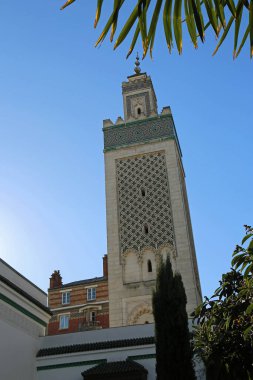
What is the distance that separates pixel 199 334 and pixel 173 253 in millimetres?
10253

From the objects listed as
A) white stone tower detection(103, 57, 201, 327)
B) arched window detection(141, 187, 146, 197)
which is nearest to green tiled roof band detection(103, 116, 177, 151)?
white stone tower detection(103, 57, 201, 327)

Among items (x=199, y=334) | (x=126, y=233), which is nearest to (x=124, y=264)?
(x=126, y=233)

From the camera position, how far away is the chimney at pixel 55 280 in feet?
83.8

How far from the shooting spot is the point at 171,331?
9.39 meters

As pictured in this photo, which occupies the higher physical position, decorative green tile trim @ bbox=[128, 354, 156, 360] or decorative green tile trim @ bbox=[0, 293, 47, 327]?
decorative green tile trim @ bbox=[0, 293, 47, 327]

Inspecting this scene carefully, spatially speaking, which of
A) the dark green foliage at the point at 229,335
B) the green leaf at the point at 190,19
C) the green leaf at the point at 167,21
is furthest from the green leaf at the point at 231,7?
the dark green foliage at the point at 229,335

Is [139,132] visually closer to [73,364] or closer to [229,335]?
[73,364]

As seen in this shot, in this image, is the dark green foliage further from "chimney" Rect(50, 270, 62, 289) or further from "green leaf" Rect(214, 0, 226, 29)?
"chimney" Rect(50, 270, 62, 289)

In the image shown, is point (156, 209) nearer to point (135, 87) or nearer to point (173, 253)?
point (173, 253)

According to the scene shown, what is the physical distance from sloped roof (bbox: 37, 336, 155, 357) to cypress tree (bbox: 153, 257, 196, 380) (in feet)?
5.20

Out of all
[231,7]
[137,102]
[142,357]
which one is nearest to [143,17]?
[231,7]

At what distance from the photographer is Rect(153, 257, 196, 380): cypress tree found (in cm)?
903

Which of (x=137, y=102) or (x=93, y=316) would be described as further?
(x=93, y=316)

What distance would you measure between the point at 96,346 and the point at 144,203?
8758 millimetres
